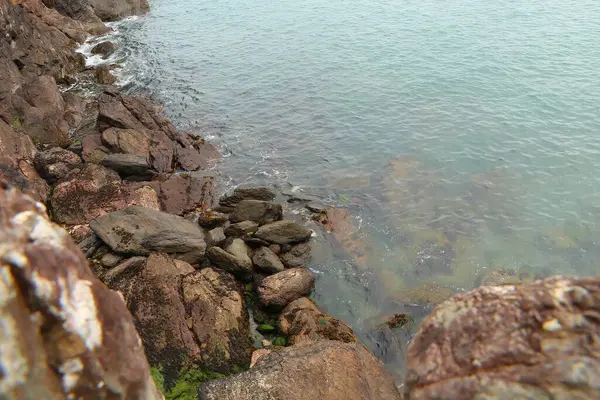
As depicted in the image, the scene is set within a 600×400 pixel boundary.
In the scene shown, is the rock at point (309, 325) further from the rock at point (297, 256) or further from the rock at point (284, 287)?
the rock at point (297, 256)

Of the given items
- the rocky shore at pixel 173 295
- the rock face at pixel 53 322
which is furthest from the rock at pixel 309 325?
the rock face at pixel 53 322

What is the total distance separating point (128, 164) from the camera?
68.6ft

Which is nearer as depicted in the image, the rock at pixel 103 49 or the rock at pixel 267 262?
the rock at pixel 267 262

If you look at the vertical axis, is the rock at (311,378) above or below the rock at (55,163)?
below

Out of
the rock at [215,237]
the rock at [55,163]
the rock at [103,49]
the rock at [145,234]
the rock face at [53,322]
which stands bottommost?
the rock at [215,237]

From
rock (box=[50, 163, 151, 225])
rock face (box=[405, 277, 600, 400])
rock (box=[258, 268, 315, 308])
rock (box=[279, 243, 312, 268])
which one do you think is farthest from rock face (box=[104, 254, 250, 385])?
rock face (box=[405, 277, 600, 400])

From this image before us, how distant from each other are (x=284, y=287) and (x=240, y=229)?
13.7 ft

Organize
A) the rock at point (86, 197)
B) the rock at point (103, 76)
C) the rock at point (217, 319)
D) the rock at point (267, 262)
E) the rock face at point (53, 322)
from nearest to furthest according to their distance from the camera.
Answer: the rock face at point (53, 322)
the rock at point (217, 319)
the rock at point (267, 262)
the rock at point (86, 197)
the rock at point (103, 76)

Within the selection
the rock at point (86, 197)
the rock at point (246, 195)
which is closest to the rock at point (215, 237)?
the rock at point (246, 195)

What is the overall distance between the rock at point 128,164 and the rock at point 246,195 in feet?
14.2

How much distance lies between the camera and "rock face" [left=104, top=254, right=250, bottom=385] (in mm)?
10992

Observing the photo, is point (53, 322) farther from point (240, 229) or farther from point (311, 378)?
point (240, 229)

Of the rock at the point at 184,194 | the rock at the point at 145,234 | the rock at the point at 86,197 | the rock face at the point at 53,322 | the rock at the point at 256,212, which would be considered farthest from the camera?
the rock at the point at 184,194

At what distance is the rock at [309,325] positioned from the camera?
13.1m
